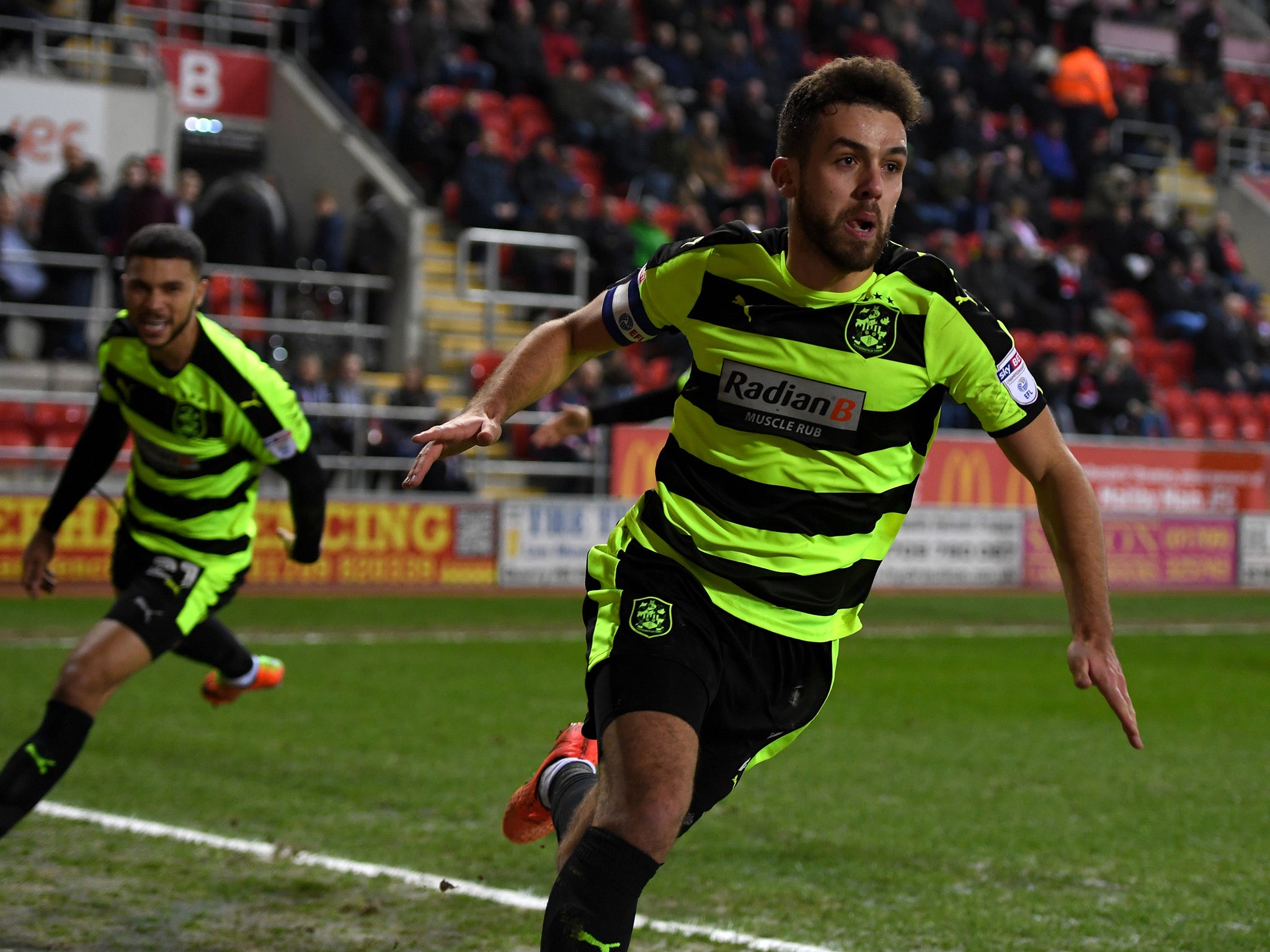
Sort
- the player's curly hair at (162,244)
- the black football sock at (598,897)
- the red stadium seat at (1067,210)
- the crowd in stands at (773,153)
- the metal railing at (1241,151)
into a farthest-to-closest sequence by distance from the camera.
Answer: the metal railing at (1241,151)
the red stadium seat at (1067,210)
the crowd in stands at (773,153)
the player's curly hair at (162,244)
the black football sock at (598,897)

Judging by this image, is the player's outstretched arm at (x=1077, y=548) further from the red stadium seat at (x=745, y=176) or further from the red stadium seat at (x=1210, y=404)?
the red stadium seat at (x=1210, y=404)

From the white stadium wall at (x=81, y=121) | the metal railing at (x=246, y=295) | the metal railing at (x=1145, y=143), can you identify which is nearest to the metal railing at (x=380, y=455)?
the metal railing at (x=246, y=295)

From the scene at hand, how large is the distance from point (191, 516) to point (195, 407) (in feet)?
1.50

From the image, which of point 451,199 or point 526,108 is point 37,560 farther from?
point 526,108

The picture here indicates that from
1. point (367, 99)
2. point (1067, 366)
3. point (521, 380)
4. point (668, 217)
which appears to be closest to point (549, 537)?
point (668, 217)

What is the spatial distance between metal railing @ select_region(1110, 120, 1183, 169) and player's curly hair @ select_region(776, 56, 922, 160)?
88.3 ft

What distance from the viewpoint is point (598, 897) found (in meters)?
3.40

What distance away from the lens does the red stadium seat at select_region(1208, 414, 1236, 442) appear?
2411cm

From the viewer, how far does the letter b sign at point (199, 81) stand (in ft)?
70.2

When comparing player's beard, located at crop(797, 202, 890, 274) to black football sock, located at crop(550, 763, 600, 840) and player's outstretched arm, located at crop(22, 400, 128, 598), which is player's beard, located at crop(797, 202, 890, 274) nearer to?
black football sock, located at crop(550, 763, 600, 840)

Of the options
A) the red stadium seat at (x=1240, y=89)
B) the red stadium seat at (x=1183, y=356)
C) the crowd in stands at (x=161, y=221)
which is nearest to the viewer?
the crowd in stands at (x=161, y=221)

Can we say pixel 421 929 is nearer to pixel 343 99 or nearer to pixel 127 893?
pixel 127 893

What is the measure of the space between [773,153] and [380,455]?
36.3 feet

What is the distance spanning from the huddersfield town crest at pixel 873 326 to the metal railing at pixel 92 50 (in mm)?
17264
